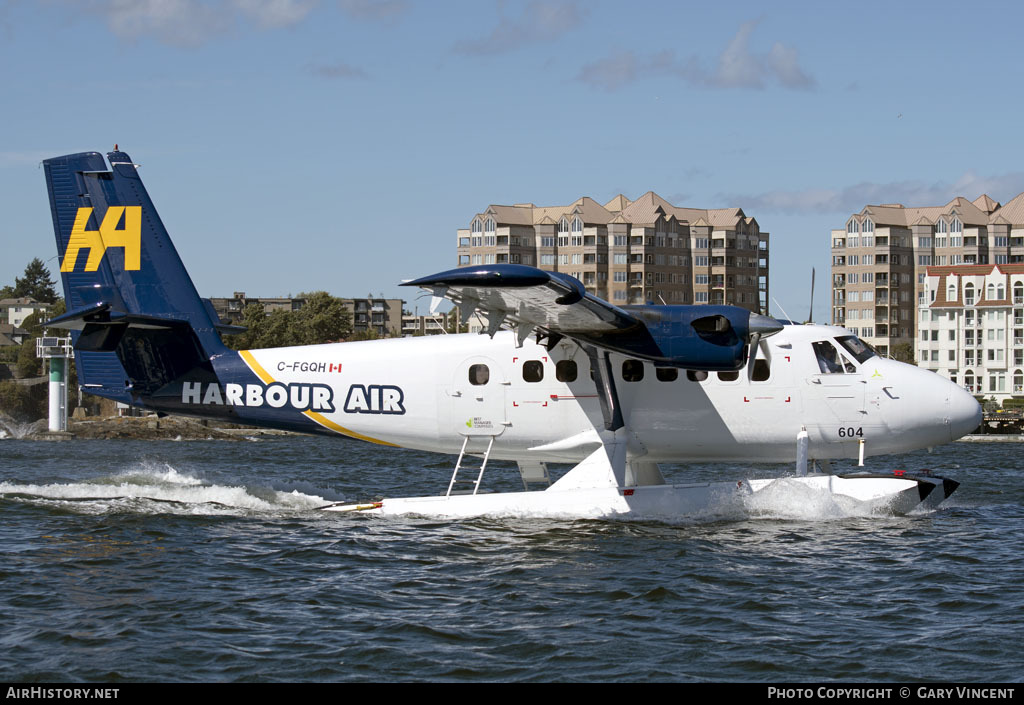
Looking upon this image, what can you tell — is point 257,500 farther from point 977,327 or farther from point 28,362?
point 28,362

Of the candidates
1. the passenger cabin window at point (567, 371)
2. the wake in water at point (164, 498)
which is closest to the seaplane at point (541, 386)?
the passenger cabin window at point (567, 371)

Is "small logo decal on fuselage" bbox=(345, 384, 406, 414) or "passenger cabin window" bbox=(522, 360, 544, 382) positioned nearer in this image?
"passenger cabin window" bbox=(522, 360, 544, 382)

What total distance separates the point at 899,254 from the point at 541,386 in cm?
10663

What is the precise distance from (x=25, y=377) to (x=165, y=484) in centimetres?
8455

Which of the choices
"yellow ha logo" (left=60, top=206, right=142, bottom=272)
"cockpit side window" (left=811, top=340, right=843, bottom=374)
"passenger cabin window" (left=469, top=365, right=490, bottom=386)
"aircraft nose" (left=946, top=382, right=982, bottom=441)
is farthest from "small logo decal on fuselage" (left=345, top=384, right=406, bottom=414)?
"aircraft nose" (left=946, top=382, right=982, bottom=441)

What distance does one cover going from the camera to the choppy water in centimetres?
914

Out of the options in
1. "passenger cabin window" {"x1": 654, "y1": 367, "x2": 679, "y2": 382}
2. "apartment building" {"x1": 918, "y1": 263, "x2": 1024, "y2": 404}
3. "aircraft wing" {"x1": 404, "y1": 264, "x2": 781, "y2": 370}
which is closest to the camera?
"aircraft wing" {"x1": 404, "y1": 264, "x2": 781, "y2": 370}

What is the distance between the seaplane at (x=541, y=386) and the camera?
15.8 metres

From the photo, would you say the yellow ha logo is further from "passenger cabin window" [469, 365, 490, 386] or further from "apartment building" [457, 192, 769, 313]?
"apartment building" [457, 192, 769, 313]

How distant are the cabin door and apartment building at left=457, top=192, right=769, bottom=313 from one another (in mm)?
91508

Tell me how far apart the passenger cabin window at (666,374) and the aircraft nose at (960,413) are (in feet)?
13.2

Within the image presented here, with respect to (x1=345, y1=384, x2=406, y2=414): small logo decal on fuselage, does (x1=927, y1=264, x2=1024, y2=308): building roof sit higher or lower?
higher

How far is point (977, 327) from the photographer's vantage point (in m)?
89.3

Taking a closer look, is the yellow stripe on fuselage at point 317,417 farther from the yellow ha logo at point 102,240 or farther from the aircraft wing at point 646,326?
the aircraft wing at point 646,326
